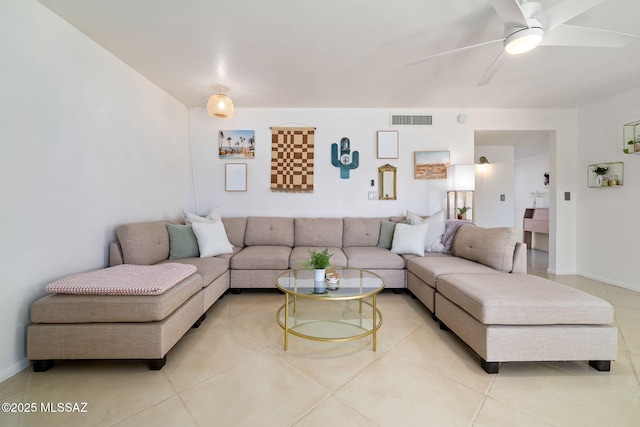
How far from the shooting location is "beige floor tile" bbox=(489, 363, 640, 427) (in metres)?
1.17

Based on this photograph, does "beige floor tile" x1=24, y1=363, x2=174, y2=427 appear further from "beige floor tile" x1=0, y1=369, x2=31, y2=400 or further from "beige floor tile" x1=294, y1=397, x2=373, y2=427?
"beige floor tile" x1=294, y1=397, x2=373, y2=427

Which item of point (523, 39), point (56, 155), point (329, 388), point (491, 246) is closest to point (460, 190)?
point (491, 246)

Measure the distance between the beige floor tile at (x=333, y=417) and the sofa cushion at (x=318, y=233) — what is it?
2182mm

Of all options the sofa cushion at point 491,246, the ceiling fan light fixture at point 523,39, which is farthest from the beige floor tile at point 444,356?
the ceiling fan light fixture at point 523,39

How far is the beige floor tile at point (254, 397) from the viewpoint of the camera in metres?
1.15

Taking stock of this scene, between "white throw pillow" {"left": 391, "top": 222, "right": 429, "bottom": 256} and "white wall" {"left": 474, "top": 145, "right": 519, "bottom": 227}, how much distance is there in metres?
2.93

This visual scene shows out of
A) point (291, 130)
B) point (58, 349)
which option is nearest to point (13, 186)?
point (58, 349)

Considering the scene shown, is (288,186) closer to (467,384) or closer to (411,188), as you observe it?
(411,188)

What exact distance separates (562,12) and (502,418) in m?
2.33

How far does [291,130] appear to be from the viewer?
361 centimetres

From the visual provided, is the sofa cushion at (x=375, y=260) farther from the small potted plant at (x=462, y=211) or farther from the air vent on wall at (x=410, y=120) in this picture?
the air vent on wall at (x=410, y=120)

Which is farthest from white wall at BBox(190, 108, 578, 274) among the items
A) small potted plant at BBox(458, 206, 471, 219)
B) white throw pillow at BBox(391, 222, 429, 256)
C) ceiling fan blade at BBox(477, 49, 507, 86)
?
ceiling fan blade at BBox(477, 49, 507, 86)

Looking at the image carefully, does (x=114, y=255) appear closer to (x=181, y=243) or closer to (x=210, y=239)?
(x=181, y=243)

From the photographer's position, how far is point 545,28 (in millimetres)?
1583
